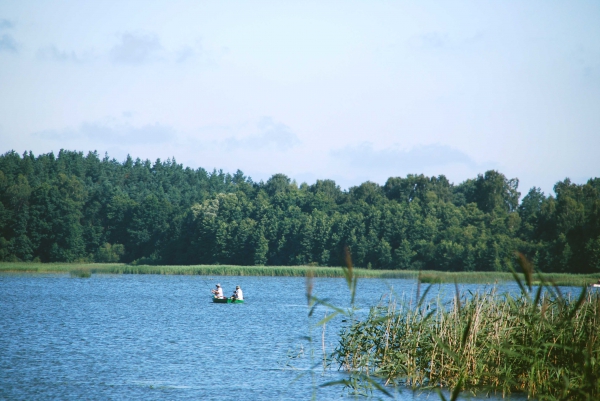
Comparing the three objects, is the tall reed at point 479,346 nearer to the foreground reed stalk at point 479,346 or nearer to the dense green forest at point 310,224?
the foreground reed stalk at point 479,346

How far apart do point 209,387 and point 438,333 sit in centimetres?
547

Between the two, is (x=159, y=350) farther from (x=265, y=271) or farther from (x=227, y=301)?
(x=265, y=271)

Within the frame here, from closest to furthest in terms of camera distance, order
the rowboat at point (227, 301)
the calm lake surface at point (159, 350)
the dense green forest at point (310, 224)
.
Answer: the calm lake surface at point (159, 350), the rowboat at point (227, 301), the dense green forest at point (310, 224)

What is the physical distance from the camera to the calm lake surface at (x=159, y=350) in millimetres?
15609

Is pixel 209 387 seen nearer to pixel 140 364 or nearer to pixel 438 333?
pixel 140 364

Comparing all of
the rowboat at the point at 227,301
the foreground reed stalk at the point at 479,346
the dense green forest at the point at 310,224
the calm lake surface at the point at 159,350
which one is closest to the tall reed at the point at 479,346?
the foreground reed stalk at the point at 479,346

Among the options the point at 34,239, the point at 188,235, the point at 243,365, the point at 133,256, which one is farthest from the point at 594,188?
the point at 243,365

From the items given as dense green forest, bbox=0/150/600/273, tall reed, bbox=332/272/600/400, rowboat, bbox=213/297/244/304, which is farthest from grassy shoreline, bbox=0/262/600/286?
tall reed, bbox=332/272/600/400

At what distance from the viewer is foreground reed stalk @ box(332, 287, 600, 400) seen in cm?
1169

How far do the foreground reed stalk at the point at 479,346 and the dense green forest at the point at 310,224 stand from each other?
5175 cm

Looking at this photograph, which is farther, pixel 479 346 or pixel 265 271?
pixel 265 271

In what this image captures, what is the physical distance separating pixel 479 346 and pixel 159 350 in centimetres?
1139

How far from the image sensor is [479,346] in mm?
13406

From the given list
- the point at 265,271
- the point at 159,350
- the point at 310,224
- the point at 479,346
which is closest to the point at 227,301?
the point at 159,350
